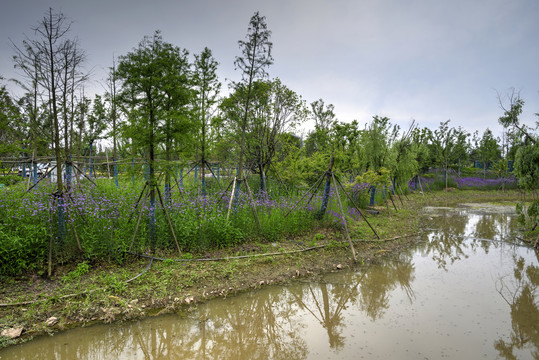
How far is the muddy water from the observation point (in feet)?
11.8

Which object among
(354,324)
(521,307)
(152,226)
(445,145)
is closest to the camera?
(354,324)

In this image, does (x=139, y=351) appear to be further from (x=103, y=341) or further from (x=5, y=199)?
(x=5, y=199)

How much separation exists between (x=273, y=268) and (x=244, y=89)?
5.74 metres

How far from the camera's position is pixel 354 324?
4.33m

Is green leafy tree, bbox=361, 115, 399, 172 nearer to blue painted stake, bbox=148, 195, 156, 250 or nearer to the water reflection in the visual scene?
the water reflection

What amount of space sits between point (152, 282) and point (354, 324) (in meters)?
3.46

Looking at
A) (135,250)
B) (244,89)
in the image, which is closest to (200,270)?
(135,250)

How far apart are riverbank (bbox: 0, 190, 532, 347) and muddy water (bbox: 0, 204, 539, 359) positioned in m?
0.26

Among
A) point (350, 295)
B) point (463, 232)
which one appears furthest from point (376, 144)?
point (350, 295)

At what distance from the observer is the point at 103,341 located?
12.0ft

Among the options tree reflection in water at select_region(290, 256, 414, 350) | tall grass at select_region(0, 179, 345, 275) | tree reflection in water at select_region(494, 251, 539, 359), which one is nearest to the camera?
tree reflection in water at select_region(494, 251, 539, 359)

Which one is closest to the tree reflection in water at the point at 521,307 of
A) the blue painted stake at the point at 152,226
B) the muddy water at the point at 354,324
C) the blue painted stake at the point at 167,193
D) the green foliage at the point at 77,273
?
the muddy water at the point at 354,324

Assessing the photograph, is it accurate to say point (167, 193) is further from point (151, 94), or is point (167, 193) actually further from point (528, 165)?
point (528, 165)

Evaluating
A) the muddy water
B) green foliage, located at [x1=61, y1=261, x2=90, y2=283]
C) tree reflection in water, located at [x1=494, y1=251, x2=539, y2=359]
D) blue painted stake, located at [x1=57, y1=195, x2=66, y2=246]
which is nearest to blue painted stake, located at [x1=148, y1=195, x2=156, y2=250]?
green foliage, located at [x1=61, y1=261, x2=90, y2=283]
